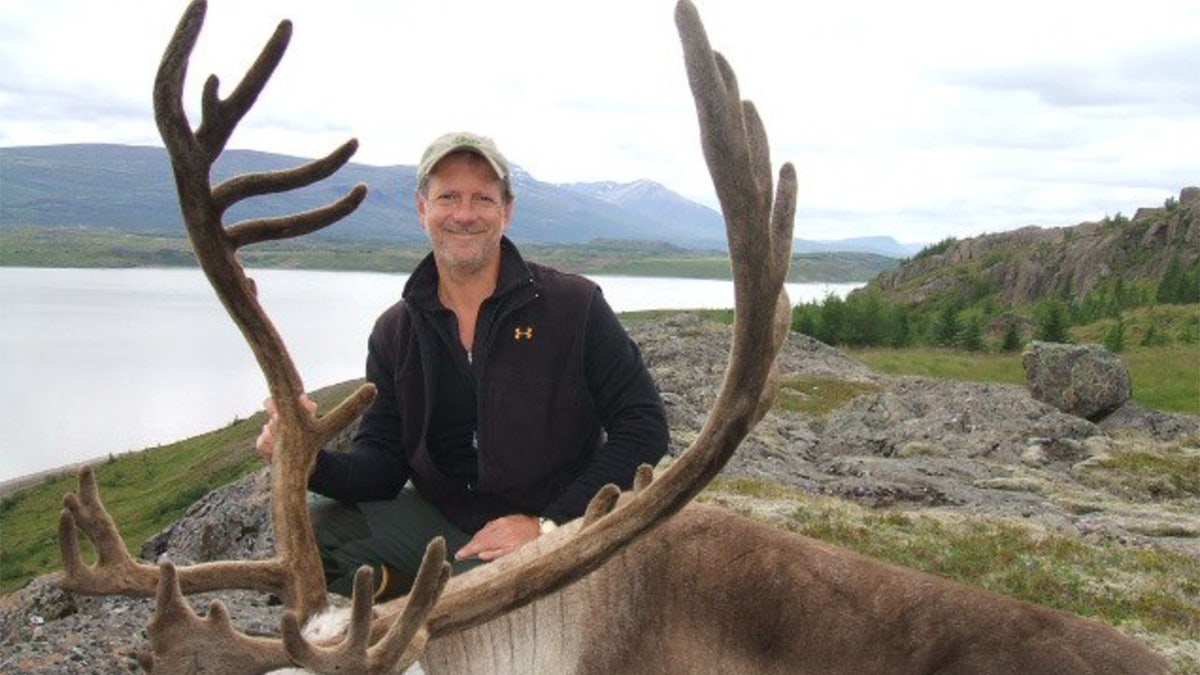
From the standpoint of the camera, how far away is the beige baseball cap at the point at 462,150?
6.02 m

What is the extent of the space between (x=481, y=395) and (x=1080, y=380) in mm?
22656

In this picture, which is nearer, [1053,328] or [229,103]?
[229,103]

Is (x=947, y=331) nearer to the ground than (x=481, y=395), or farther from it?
nearer to the ground

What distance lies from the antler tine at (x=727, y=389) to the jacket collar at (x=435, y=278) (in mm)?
1538

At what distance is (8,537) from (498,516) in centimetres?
2866

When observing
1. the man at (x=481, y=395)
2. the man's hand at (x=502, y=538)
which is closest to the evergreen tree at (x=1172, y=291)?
the man at (x=481, y=395)

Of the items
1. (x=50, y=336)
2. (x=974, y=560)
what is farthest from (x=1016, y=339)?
(x=50, y=336)

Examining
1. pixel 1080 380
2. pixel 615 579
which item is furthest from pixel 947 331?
pixel 615 579

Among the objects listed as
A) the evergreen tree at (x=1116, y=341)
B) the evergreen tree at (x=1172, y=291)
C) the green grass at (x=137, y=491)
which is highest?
the evergreen tree at (x=1172, y=291)

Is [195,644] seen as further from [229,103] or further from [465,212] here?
[465,212]

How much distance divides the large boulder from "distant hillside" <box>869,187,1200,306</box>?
45.2 meters

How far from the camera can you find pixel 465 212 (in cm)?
607

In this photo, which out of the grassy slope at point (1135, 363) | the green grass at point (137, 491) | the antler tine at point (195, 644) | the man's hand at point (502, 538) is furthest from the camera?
the grassy slope at point (1135, 363)

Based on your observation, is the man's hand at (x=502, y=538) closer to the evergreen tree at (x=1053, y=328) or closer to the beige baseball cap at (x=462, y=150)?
the beige baseball cap at (x=462, y=150)
